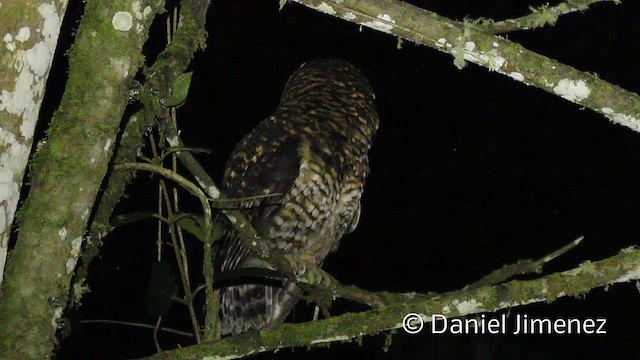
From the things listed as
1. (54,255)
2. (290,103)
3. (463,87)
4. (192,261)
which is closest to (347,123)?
(290,103)

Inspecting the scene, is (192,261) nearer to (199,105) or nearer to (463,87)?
(199,105)

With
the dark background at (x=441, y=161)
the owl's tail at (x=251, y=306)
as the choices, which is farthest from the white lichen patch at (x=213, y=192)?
the dark background at (x=441, y=161)

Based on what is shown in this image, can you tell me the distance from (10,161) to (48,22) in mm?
237

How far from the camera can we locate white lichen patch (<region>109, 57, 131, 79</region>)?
60.5 inches

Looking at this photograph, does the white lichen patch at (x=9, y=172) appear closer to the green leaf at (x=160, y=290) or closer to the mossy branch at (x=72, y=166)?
the mossy branch at (x=72, y=166)

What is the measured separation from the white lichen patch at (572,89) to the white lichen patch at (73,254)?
0.97 metres

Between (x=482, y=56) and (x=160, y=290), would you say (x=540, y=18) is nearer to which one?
(x=482, y=56)

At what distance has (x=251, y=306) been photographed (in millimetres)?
3672

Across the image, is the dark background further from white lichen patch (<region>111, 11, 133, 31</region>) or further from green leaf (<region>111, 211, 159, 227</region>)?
white lichen patch (<region>111, 11, 133, 31</region>)

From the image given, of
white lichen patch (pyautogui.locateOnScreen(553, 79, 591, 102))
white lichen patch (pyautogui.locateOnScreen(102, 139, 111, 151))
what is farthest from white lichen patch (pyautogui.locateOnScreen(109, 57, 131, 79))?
white lichen patch (pyautogui.locateOnScreen(553, 79, 591, 102))

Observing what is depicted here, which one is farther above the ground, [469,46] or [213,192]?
[469,46]

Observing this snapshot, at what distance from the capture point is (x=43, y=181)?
1.54 metres

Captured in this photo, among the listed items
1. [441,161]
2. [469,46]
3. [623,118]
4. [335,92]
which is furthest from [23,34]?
[441,161]

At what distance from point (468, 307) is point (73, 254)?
84 centimetres
